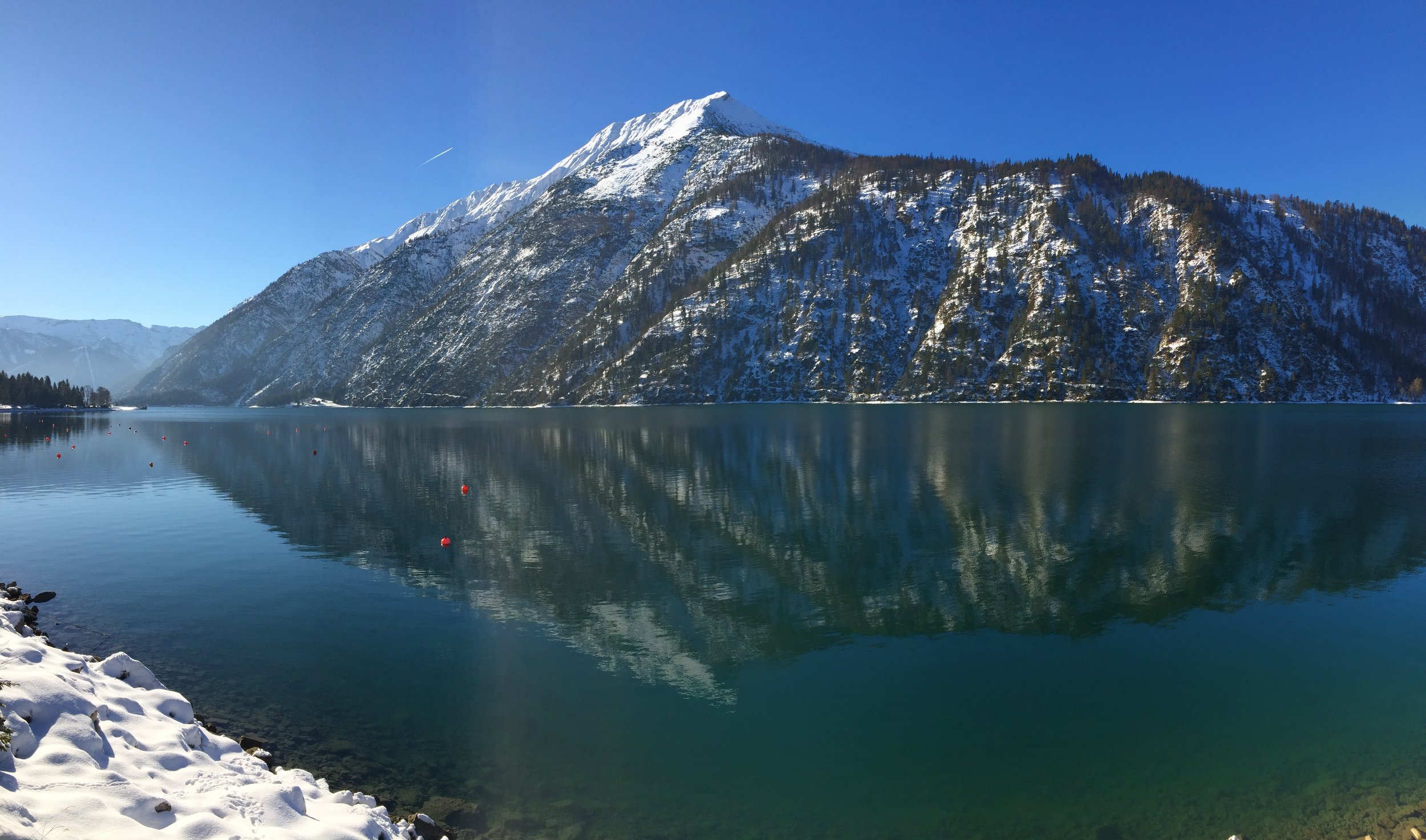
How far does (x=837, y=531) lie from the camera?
142ft

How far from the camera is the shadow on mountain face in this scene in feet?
93.6

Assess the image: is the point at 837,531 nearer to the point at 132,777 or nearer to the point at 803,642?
the point at 803,642

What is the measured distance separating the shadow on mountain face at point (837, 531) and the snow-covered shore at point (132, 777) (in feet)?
36.3

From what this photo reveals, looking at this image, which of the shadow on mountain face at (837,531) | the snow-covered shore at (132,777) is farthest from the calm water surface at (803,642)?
the snow-covered shore at (132,777)

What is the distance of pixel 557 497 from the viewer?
5694cm

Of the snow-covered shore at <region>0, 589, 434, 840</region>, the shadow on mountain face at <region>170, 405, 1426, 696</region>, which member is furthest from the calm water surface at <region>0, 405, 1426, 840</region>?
the snow-covered shore at <region>0, 589, 434, 840</region>

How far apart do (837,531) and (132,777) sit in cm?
3557

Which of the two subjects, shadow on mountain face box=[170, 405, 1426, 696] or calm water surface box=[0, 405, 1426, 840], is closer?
calm water surface box=[0, 405, 1426, 840]

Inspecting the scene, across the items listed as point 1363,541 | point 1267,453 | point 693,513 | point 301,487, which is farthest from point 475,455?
→ point 1267,453

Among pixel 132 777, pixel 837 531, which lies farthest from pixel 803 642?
pixel 132 777

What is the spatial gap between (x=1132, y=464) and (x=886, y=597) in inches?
2249

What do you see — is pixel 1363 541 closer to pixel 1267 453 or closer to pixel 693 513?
pixel 693 513

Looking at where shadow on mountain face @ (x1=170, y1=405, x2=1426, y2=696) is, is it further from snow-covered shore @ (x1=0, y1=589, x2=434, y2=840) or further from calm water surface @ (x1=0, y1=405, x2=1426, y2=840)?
snow-covered shore @ (x1=0, y1=589, x2=434, y2=840)

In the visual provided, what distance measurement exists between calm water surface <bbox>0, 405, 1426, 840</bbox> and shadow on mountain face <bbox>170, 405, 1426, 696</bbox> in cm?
32
